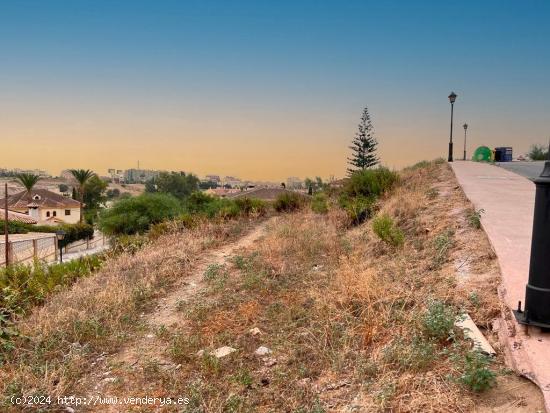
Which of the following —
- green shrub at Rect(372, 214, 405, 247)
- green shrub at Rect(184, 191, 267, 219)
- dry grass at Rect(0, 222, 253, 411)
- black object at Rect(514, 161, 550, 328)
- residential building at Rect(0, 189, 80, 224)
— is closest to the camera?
black object at Rect(514, 161, 550, 328)

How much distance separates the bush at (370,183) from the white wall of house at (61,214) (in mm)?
51989

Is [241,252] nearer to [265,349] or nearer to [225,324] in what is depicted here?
[225,324]

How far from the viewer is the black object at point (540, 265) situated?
7.89ft

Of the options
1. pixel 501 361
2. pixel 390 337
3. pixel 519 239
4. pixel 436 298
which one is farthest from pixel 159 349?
pixel 519 239

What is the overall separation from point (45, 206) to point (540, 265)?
59973 mm

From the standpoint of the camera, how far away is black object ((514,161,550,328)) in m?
2.41

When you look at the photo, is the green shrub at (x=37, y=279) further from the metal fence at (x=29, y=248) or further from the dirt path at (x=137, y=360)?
the metal fence at (x=29, y=248)

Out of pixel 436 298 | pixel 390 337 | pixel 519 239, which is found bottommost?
pixel 390 337

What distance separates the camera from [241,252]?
7.56 m

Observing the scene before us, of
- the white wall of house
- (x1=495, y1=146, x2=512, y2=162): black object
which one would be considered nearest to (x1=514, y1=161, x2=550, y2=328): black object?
(x1=495, y1=146, x2=512, y2=162): black object

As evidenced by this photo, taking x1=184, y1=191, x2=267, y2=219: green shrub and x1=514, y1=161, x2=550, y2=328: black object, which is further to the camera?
x1=184, y1=191, x2=267, y2=219: green shrub

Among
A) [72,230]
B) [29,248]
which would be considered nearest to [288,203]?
[29,248]

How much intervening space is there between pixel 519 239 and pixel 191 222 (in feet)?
30.5

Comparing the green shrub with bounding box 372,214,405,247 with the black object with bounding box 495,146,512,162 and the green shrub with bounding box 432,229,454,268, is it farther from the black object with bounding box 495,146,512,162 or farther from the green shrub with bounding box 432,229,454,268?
the black object with bounding box 495,146,512,162
